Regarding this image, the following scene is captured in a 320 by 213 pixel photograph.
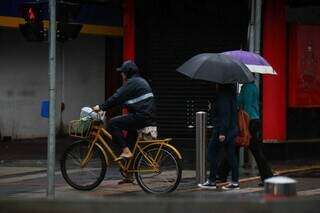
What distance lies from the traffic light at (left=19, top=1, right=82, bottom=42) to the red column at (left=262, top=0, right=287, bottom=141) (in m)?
5.47

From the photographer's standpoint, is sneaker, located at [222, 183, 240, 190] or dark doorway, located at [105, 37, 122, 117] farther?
dark doorway, located at [105, 37, 122, 117]

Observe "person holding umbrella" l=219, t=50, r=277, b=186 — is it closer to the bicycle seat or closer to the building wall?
the bicycle seat

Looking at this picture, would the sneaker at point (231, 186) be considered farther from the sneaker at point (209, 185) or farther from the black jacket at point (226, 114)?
the black jacket at point (226, 114)

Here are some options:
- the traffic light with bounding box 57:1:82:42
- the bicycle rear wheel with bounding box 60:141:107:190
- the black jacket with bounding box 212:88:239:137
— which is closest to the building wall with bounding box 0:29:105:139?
the bicycle rear wheel with bounding box 60:141:107:190

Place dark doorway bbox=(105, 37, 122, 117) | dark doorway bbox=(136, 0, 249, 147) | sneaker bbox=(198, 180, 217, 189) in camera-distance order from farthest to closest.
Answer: dark doorway bbox=(105, 37, 122, 117) → dark doorway bbox=(136, 0, 249, 147) → sneaker bbox=(198, 180, 217, 189)

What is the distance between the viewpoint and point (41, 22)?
29.0 feet

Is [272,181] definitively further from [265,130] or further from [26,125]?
[26,125]

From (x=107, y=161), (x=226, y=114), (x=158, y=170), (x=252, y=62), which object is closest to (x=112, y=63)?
(x=252, y=62)

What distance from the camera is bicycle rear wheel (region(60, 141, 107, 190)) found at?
9.62 metres

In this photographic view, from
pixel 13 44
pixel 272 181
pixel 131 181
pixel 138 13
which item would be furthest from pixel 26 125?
pixel 272 181

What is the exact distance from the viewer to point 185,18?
1412 centimetres

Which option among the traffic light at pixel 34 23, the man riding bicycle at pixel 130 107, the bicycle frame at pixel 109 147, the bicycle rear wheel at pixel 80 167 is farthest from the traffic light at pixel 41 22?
the bicycle rear wheel at pixel 80 167

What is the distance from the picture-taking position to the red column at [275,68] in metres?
13.4

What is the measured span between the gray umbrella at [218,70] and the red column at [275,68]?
12.2 ft
